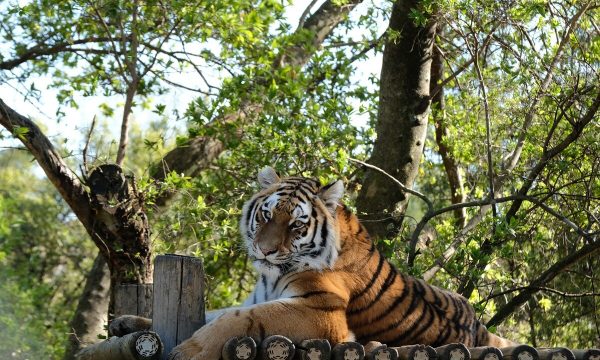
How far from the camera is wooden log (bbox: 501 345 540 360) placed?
14.3ft

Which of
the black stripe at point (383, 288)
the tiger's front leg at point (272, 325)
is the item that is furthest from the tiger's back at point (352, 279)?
the tiger's front leg at point (272, 325)

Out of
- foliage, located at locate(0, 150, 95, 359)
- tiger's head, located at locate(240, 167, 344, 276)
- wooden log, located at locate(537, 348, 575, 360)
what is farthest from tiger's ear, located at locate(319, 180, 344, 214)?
foliage, located at locate(0, 150, 95, 359)

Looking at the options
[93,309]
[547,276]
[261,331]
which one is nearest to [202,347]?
[261,331]

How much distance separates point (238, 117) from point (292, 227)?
3.72 metres

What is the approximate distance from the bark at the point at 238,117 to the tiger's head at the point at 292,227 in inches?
114

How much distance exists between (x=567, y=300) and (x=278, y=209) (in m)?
5.77

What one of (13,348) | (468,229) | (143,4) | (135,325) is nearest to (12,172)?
(13,348)

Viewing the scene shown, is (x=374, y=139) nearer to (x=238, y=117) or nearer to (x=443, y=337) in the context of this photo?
(x=238, y=117)

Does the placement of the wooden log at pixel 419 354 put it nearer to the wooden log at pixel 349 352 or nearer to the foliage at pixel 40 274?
the wooden log at pixel 349 352

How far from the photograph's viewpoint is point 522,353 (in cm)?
438

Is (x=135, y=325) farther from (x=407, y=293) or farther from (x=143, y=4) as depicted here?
(x=143, y=4)

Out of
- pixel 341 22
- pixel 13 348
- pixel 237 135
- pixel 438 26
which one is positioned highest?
pixel 341 22

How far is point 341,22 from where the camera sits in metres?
11.2

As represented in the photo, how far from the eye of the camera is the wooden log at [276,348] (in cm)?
414
